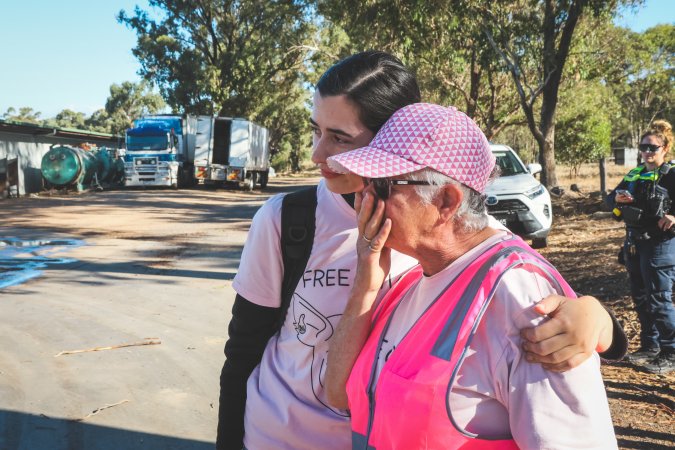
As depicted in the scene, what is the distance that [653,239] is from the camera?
5555 mm

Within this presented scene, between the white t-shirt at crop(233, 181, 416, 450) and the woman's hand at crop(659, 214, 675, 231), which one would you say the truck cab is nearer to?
the woman's hand at crop(659, 214, 675, 231)

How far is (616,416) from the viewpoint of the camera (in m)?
4.63

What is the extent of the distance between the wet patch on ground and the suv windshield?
7.78 m

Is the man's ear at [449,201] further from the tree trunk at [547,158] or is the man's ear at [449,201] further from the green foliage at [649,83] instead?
the green foliage at [649,83]

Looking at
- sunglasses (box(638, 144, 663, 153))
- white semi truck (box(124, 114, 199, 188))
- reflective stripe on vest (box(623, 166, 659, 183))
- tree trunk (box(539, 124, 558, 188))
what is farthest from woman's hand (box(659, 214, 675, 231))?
white semi truck (box(124, 114, 199, 188))

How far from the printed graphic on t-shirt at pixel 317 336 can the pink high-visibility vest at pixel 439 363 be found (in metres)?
0.38

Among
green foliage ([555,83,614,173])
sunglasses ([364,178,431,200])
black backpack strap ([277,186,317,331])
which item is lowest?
black backpack strap ([277,186,317,331])

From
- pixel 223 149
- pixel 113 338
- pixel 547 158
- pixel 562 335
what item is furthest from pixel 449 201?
pixel 223 149

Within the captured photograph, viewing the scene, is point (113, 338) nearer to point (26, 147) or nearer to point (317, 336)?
point (317, 336)

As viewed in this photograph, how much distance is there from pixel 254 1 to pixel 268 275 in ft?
136

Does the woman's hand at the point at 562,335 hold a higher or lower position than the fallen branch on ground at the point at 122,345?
higher

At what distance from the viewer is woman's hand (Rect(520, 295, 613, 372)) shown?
46.7 inches

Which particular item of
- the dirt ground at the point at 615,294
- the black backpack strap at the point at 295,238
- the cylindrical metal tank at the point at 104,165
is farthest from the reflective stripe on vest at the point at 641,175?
the cylindrical metal tank at the point at 104,165

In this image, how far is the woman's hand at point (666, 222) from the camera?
537 cm
